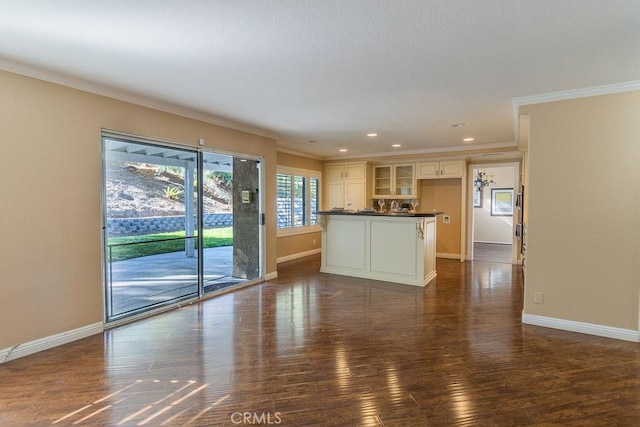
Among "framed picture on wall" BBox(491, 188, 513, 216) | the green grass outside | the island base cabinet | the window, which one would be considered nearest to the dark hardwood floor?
the green grass outside

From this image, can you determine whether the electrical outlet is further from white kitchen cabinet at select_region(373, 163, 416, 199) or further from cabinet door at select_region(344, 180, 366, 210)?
cabinet door at select_region(344, 180, 366, 210)

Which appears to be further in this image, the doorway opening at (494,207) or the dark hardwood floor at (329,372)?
the doorway opening at (494,207)

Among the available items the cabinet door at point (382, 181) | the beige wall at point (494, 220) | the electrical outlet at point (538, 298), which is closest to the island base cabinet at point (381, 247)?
the electrical outlet at point (538, 298)

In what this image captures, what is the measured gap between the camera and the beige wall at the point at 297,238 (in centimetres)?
728

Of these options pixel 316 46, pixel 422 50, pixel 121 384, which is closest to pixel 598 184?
pixel 422 50

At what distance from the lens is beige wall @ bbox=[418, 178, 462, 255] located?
7559 mm

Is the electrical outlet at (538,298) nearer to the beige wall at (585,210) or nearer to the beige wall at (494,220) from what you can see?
the beige wall at (585,210)

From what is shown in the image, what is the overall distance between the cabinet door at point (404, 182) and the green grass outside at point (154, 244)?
4.49m

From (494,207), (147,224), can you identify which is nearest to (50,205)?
(147,224)

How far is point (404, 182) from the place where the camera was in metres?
7.91

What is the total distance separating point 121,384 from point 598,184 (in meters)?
4.60

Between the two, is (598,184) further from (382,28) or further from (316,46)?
(316,46)

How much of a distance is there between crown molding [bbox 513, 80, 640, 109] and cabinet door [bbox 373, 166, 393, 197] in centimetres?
441

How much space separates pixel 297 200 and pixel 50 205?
16.8 ft
